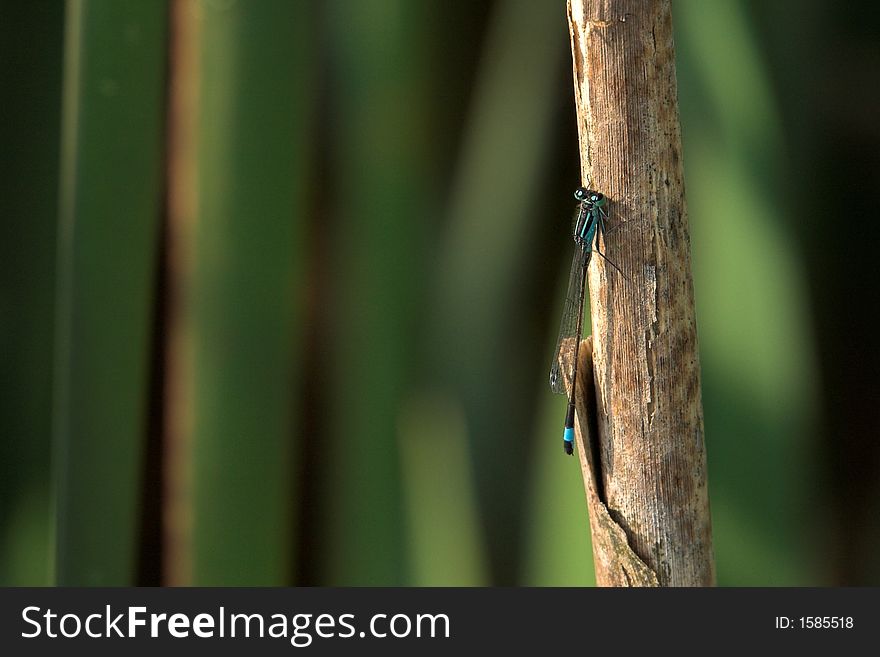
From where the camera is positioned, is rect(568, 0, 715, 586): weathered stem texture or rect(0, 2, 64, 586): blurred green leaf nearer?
rect(568, 0, 715, 586): weathered stem texture

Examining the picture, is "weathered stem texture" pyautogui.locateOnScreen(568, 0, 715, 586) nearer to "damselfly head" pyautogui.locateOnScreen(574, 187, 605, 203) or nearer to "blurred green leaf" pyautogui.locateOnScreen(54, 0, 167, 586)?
"damselfly head" pyautogui.locateOnScreen(574, 187, 605, 203)

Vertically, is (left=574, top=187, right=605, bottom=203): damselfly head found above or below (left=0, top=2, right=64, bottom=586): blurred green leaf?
below

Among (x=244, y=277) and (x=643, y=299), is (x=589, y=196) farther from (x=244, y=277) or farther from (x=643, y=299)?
(x=244, y=277)

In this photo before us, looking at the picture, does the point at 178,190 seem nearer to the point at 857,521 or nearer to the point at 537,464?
the point at 537,464

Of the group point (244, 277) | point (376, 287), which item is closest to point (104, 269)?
point (244, 277)

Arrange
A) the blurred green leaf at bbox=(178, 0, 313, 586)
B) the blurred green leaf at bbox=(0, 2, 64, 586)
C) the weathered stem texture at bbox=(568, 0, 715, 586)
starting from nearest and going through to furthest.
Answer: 1. the weathered stem texture at bbox=(568, 0, 715, 586)
2. the blurred green leaf at bbox=(178, 0, 313, 586)
3. the blurred green leaf at bbox=(0, 2, 64, 586)

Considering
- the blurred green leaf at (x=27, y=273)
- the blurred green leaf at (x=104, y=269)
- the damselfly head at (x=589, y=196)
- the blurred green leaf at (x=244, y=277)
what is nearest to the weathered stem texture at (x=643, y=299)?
the damselfly head at (x=589, y=196)

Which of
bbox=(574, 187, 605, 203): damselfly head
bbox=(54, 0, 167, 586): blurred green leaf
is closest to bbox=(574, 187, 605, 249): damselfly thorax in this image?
bbox=(574, 187, 605, 203): damselfly head
